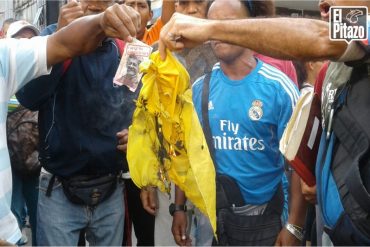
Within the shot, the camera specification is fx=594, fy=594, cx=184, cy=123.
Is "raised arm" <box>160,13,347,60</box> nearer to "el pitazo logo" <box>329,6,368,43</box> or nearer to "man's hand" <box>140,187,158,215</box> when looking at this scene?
"el pitazo logo" <box>329,6,368,43</box>

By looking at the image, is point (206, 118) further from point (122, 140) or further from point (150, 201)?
point (150, 201)

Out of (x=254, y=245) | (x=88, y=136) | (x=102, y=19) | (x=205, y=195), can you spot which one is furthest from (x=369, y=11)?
(x=88, y=136)

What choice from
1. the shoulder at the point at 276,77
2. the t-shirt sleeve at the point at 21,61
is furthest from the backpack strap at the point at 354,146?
the t-shirt sleeve at the point at 21,61

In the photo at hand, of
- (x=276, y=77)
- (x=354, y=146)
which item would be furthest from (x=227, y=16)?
(x=354, y=146)

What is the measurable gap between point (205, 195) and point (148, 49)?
27.7 inches

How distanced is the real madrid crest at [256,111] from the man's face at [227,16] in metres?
0.30

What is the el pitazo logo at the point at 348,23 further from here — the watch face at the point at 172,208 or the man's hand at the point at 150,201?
the man's hand at the point at 150,201

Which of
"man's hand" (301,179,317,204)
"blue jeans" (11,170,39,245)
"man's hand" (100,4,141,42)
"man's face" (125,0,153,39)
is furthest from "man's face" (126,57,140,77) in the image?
"blue jeans" (11,170,39,245)

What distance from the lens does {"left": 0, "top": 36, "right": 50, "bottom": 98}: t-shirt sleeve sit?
2572mm

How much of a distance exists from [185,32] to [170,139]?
63cm

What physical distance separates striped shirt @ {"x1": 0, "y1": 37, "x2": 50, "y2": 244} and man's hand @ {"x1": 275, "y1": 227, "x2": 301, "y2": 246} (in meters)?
1.31

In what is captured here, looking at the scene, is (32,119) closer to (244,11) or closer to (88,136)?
(88,136)

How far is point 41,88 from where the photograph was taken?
10.3 feet

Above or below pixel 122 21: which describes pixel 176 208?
below
